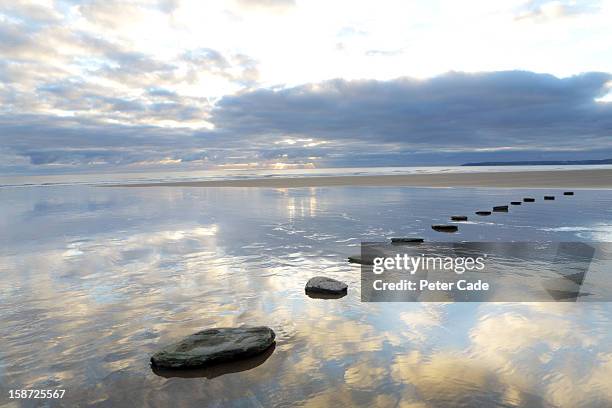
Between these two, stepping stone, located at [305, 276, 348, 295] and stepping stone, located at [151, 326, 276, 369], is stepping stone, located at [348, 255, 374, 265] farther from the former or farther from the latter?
stepping stone, located at [151, 326, 276, 369]

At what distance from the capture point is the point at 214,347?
6.04m

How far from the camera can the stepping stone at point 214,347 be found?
5766 millimetres

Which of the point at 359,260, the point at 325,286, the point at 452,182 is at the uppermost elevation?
the point at 325,286

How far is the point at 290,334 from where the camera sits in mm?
6832

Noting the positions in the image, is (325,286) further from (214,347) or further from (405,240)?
(405,240)

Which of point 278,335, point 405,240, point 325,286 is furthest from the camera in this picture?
point 405,240

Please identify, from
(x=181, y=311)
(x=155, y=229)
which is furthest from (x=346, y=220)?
(x=181, y=311)

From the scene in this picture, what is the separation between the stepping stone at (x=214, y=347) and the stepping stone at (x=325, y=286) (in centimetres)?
238

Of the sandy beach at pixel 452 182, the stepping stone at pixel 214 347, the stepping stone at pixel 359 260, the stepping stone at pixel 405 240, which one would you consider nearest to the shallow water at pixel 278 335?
the stepping stone at pixel 214 347

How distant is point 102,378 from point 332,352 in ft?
10.3

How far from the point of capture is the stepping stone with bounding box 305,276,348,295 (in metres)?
8.80

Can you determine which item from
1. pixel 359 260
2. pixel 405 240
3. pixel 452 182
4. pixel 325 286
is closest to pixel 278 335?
pixel 325 286

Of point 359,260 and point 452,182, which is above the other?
point 359,260

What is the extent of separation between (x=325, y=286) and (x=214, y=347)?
335 centimetres
